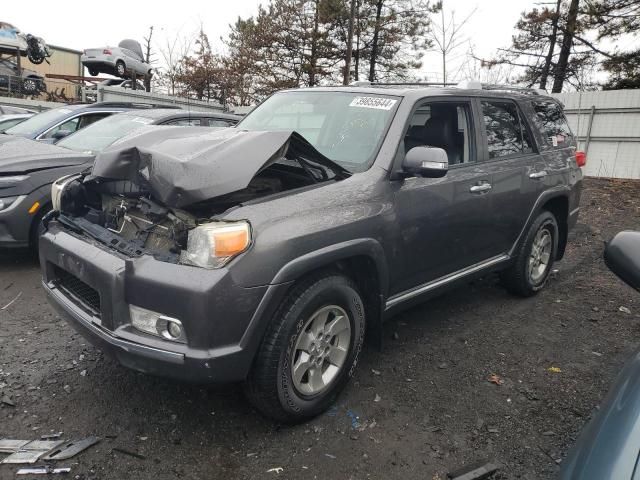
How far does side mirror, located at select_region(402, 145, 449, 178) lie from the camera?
2.96 metres

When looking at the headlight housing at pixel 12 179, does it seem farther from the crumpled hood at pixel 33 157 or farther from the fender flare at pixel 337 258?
the fender flare at pixel 337 258

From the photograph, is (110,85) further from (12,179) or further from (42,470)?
(42,470)

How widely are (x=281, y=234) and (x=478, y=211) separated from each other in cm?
199

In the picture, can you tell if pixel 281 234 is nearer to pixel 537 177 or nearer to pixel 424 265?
pixel 424 265

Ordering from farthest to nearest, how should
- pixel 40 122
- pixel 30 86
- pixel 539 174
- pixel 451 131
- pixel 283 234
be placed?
pixel 30 86 → pixel 40 122 → pixel 539 174 → pixel 451 131 → pixel 283 234

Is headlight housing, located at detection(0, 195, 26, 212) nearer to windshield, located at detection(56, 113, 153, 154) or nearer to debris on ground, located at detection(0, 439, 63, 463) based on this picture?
windshield, located at detection(56, 113, 153, 154)

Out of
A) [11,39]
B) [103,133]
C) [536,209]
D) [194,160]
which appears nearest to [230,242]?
[194,160]

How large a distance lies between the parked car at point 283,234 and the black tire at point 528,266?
57 cm

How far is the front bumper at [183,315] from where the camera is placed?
2254 mm

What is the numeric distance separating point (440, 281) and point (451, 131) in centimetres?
122

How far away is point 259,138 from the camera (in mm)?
2801

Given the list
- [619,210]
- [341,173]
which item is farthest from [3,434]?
[619,210]

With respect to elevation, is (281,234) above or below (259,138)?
below

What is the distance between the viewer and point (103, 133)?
604cm
